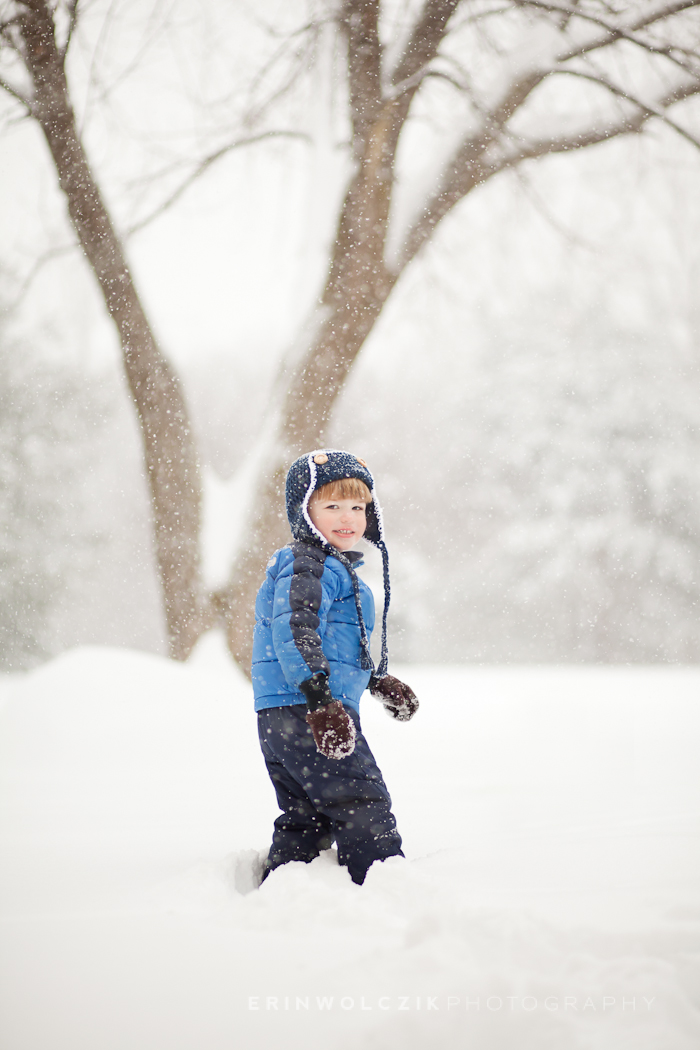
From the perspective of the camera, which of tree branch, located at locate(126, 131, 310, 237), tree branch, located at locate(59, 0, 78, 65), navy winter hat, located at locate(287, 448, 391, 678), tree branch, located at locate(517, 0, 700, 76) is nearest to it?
navy winter hat, located at locate(287, 448, 391, 678)

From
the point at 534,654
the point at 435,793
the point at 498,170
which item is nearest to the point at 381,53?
the point at 498,170

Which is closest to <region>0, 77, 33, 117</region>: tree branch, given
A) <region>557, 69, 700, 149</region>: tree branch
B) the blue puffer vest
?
<region>557, 69, 700, 149</region>: tree branch

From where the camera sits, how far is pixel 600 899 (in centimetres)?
153

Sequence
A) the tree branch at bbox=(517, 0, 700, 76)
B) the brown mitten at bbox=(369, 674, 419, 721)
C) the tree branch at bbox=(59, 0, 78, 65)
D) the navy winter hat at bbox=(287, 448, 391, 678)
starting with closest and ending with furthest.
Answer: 1. the navy winter hat at bbox=(287, 448, 391, 678)
2. the brown mitten at bbox=(369, 674, 419, 721)
3. the tree branch at bbox=(517, 0, 700, 76)
4. the tree branch at bbox=(59, 0, 78, 65)

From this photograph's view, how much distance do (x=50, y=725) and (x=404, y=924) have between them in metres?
2.49

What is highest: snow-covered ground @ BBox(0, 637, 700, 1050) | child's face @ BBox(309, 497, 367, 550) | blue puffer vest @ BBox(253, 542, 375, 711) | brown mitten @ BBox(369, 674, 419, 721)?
child's face @ BBox(309, 497, 367, 550)

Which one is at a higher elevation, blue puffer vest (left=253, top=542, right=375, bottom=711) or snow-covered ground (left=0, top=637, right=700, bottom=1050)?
blue puffer vest (left=253, top=542, right=375, bottom=711)

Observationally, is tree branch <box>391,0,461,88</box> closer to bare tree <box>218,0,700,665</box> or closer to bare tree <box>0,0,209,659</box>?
bare tree <box>218,0,700,665</box>

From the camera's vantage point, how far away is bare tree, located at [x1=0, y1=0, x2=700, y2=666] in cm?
399

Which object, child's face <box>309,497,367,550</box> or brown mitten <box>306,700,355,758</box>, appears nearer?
brown mitten <box>306,700,355,758</box>

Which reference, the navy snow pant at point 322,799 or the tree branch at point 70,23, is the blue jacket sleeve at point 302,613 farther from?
the tree branch at point 70,23

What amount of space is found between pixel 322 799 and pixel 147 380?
2.89 metres

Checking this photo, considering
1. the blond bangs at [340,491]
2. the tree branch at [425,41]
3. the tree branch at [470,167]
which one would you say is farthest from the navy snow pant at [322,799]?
the tree branch at [425,41]

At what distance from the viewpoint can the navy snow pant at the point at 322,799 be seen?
1.75 m
